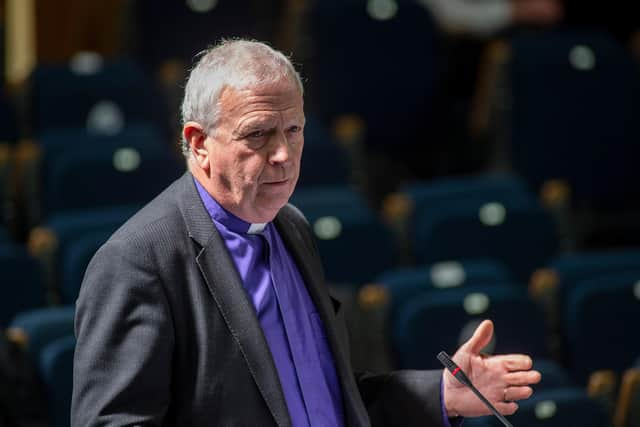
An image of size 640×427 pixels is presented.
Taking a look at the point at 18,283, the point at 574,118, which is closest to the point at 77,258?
the point at 18,283

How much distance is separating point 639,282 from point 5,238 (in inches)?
45.6

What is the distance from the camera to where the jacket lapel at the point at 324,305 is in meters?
1.01

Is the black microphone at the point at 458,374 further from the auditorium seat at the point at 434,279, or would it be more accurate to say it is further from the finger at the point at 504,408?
the auditorium seat at the point at 434,279

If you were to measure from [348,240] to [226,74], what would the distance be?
4.12 feet

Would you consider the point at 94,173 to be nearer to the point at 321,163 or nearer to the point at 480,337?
the point at 321,163

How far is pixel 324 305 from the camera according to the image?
3.40ft

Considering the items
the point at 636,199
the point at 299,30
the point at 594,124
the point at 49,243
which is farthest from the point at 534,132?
the point at 49,243

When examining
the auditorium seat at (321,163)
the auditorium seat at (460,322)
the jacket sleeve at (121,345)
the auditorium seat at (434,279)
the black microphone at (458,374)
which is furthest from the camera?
the auditorium seat at (321,163)

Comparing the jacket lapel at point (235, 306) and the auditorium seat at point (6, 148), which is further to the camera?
the auditorium seat at point (6, 148)

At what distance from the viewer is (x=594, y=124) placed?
8.95 ft

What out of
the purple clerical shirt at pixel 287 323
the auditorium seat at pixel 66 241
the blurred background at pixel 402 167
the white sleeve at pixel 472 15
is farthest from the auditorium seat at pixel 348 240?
the purple clerical shirt at pixel 287 323

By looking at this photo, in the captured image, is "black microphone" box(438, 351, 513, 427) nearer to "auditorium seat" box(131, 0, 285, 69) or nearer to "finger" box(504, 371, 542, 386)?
"finger" box(504, 371, 542, 386)

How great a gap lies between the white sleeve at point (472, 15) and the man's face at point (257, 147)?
84.0 inches

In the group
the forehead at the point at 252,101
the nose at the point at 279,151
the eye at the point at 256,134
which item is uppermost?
the forehead at the point at 252,101
